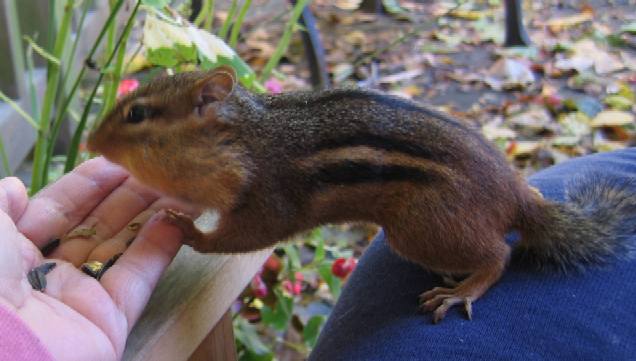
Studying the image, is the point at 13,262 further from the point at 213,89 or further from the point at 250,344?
the point at 250,344

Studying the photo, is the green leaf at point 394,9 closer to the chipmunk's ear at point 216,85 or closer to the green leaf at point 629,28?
the green leaf at point 629,28

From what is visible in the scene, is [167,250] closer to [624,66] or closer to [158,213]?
[158,213]

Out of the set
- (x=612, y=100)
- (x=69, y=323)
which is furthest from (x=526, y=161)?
(x=69, y=323)

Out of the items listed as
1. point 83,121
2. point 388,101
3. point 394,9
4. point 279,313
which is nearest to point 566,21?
point 394,9

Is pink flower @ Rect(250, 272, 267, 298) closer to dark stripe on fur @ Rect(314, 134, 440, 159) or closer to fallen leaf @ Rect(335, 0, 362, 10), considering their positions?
dark stripe on fur @ Rect(314, 134, 440, 159)

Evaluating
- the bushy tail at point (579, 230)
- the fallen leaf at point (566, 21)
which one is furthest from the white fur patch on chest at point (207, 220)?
the fallen leaf at point (566, 21)

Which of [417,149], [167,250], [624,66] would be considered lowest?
[624,66]
